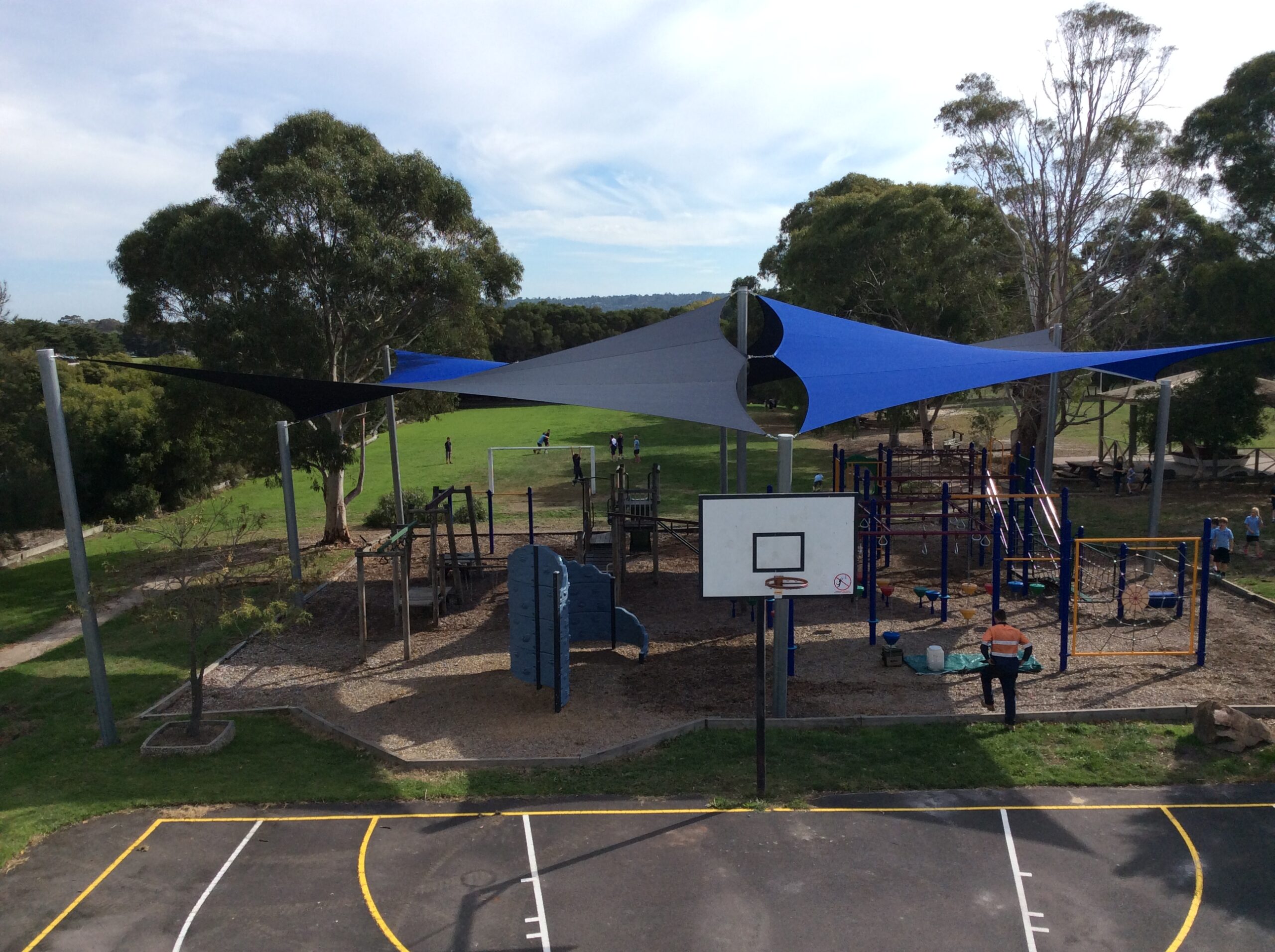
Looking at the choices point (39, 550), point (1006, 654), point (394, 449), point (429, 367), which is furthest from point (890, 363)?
point (39, 550)

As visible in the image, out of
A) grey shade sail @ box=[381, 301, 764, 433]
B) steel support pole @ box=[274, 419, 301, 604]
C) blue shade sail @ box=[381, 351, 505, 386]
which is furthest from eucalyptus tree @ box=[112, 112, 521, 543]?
grey shade sail @ box=[381, 301, 764, 433]

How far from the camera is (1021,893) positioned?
6738 mm

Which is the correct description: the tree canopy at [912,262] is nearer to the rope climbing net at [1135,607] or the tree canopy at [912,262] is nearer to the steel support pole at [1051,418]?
the steel support pole at [1051,418]

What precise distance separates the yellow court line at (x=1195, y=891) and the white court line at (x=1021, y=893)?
848mm

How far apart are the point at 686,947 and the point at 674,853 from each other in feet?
3.92

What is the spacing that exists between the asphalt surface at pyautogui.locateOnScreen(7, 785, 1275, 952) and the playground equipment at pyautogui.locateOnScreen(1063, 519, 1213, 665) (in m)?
3.62

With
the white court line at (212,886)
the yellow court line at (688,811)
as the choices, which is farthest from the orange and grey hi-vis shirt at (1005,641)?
the white court line at (212,886)

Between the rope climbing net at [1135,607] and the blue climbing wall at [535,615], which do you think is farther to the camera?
the rope climbing net at [1135,607]

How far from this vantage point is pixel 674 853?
739 centimetres

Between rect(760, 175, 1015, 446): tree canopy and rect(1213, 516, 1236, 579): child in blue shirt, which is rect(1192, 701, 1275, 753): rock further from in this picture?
rect(760, 175, 1015, 446): tree canopy

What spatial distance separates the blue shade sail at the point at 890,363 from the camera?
10.8m

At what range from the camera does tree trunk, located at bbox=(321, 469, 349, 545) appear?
2061 cm

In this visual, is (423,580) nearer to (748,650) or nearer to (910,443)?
(748,650)

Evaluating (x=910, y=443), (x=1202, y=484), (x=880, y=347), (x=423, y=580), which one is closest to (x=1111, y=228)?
(x=1202, y=484)
